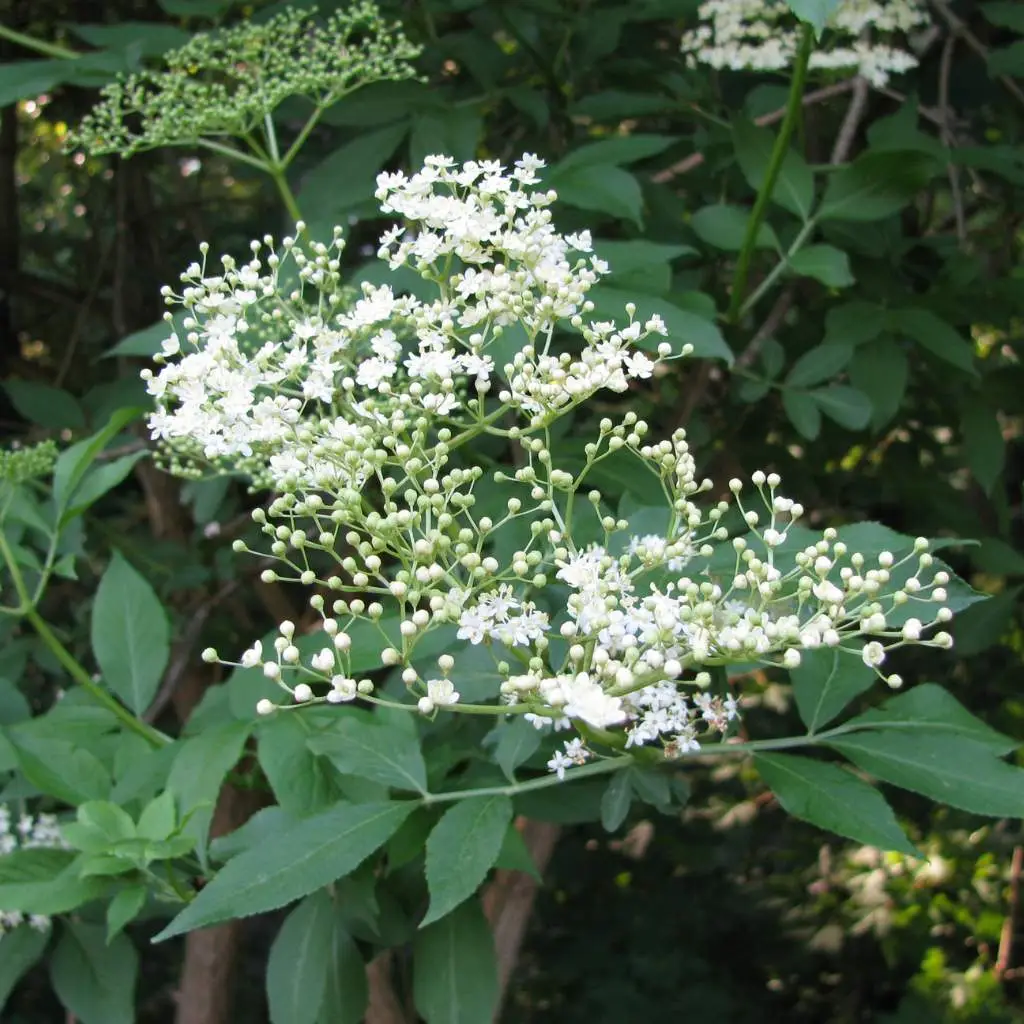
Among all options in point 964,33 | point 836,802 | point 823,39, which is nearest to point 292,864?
point 836,802

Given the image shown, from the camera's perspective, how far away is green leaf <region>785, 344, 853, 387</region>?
209 centimetres

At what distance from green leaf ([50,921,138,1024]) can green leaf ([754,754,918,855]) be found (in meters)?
1.06

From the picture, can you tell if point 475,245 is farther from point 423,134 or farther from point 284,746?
point 423,134

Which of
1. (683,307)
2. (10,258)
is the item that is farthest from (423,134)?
(10,258)

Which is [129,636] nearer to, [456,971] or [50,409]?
[456,971]

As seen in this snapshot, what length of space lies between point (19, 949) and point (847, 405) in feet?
5.21

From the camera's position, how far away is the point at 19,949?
70.8 inches

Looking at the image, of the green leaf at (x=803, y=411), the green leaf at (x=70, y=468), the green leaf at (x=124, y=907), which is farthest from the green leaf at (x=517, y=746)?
the green leaf at (x=803, y=411)

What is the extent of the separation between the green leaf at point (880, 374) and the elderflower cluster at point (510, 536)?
2.26 ft

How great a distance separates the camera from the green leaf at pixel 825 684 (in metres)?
1.49

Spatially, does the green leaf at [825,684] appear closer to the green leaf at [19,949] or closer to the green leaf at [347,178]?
the green leaf at [347,178]

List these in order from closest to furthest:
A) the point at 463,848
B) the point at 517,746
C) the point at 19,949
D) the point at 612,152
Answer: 1. the point at 463,848
2. the point at 517,746
3. the point at 19,949
4. the point at 612,152

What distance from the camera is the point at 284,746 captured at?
1.50 meters

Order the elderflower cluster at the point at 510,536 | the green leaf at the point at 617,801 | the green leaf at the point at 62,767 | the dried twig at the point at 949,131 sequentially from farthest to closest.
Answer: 1. the dried twig at the point at 949,131
2. the green leaf at the point at 62,767
3. the green leaf at the point at 617,801
4. the elderflower cluster at the point at 510,536
